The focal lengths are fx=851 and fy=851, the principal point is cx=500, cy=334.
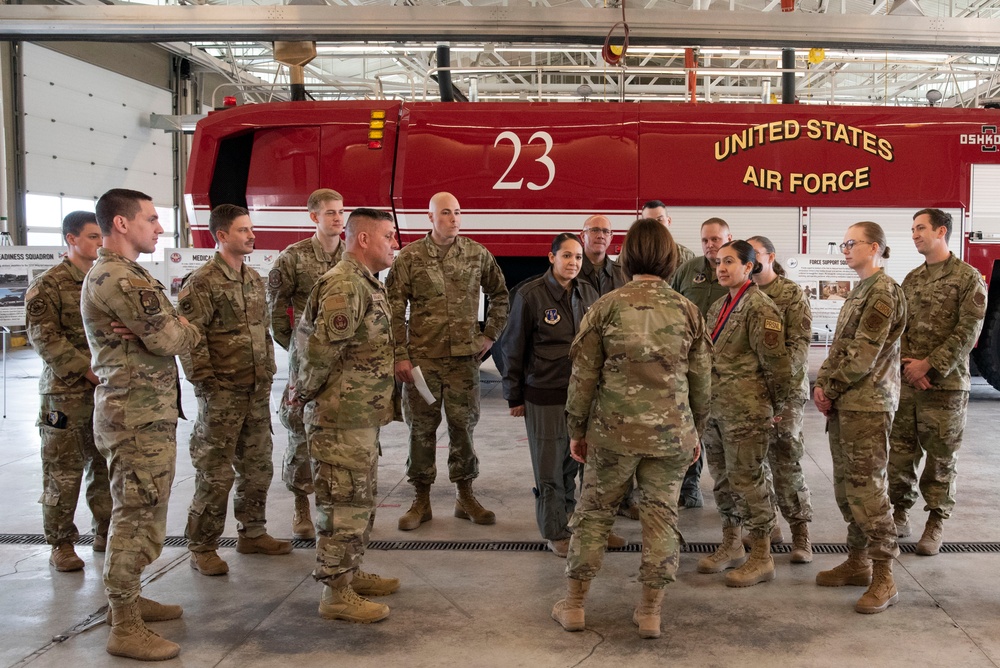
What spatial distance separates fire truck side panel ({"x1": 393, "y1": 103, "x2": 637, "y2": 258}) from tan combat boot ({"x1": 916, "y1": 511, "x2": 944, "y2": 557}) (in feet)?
13.7

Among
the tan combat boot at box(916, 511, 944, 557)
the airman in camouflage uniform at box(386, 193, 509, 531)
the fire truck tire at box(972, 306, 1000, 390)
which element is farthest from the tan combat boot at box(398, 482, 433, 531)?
the fire truck tire at box(972, 306, 1000, 390)

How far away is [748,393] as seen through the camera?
408 cm

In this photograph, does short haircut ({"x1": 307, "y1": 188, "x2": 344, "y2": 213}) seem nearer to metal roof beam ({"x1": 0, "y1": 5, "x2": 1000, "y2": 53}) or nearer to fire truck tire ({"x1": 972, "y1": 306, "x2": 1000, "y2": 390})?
metal roof beam ({"x1": 0, "y1": 5, "x2": 1000, "y2": 53})

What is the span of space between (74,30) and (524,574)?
6.95 metres

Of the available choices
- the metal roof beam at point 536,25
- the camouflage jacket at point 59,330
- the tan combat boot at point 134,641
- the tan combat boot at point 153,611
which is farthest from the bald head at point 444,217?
the metal roof beam at point 536,25

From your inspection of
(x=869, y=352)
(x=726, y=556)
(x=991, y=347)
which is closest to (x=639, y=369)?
(x=869, y=352)

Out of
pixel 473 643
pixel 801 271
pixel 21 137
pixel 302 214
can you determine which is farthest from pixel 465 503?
pixel 21 137

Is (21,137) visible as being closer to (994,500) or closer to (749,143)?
(749,143)

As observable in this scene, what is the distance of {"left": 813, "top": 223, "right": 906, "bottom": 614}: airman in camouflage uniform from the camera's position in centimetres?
382

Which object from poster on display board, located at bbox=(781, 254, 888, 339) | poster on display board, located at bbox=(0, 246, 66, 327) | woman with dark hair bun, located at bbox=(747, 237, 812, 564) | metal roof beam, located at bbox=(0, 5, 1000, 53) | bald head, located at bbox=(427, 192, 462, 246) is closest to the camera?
woman with dark hair bun, located at bbox=(747, 237, 812, 564)

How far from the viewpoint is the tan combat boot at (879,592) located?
3.68 metres

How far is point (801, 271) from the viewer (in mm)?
8156

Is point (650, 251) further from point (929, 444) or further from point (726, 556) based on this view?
point (929, 444)

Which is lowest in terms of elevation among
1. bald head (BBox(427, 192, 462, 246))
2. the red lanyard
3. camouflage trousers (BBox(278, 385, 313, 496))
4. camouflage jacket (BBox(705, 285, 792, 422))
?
camouflage trousers (BBox(278, 385, 313, 496))
